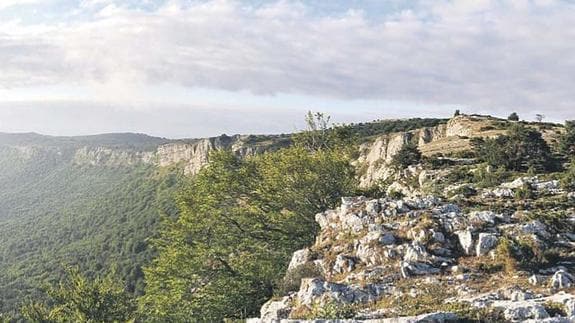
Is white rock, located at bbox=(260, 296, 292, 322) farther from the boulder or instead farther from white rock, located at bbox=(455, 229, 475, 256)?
white rock, located at bbox=(455, 229, 475, 256)

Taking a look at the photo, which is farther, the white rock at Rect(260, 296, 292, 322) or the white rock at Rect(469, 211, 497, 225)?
the white rock at Rect(469, 211, 497, 225)

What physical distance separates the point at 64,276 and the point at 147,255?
19.5 m

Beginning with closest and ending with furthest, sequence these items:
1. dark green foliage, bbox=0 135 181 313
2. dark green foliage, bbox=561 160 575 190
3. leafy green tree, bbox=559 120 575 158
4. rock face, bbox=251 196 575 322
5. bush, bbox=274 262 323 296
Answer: rock face, bbox=251 196 575 322
bush, bbox=274 262 323 296
dark green foliage, bbox=561 160 575 190
leafy green tree, bbox=559 120 575 158
dark green foliage, bbox=0 135 181 313

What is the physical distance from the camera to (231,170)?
45.5 m

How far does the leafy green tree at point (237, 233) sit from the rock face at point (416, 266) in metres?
12.0

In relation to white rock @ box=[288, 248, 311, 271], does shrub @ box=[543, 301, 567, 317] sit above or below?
above

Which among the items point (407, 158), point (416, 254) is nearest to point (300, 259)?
point (416, 254)

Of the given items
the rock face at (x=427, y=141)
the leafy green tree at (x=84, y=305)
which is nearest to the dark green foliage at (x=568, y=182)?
the rock face at (x=427, y=141)

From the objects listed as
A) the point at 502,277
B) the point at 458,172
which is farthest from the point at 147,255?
the point at 502,277

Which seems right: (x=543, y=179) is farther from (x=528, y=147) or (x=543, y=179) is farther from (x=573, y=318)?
(x=573, y=318)

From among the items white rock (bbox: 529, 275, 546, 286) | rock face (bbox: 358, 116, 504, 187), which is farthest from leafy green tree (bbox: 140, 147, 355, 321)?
white rock (bbox: 529, 275, 546, 286)

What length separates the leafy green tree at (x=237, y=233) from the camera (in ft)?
127

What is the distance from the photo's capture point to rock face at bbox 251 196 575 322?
19484mm

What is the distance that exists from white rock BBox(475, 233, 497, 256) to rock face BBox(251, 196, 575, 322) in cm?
4
